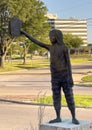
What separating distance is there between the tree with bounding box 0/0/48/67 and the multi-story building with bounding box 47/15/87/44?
69.6 metres

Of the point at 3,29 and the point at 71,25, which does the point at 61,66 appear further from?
the point at 71,25

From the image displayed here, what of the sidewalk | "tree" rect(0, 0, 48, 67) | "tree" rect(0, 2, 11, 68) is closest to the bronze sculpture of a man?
→ the sidewalk

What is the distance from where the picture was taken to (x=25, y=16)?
57062 mm

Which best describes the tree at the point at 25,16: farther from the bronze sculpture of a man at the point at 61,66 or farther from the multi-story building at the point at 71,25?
the multi-story building at the point at 71,25

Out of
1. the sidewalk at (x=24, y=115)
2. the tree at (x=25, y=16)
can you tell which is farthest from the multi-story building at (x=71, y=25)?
the sidewalk at (x=24, y=115)

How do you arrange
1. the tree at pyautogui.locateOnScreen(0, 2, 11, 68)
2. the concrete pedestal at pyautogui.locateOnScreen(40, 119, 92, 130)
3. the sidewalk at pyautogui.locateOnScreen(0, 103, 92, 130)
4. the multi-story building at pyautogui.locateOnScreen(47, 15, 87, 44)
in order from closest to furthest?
the concrete pedestal at pyautogui.locateOnScreen(40, 119, 92, 130) → the sidewalk at pyautogui.locateOnScreen(0, 103, 92, 130) → the tree at pyautogui.locateOnScreen(0, 2, 11, 68) → the multi-story building at pyautogui.locateOnScreen(47, 15, 87, 44)

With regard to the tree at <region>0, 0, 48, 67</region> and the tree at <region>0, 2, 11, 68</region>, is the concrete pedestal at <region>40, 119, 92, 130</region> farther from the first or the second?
the tree at <region>0, 2, 11, 68</region>

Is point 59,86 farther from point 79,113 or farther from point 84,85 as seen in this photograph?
point 84,85

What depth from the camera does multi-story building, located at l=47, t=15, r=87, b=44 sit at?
141 meters

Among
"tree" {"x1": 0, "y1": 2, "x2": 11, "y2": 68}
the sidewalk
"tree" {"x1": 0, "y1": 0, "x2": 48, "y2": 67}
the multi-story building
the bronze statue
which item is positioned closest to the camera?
the bronze statue

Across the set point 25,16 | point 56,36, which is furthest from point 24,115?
point 25,16

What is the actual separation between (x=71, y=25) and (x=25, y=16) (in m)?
103

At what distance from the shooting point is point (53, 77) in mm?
7355

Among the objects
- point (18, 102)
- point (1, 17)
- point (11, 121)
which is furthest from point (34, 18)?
point (11, 121)
